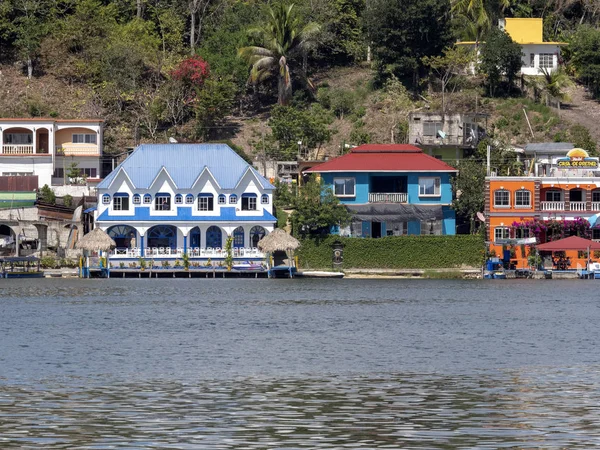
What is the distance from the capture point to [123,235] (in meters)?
93.9

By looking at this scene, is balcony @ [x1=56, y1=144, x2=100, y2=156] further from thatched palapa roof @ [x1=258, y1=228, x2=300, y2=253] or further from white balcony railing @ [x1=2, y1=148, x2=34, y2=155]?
thatched palapa roof @ [x1=258, y1=228, x2=300, y2=253]

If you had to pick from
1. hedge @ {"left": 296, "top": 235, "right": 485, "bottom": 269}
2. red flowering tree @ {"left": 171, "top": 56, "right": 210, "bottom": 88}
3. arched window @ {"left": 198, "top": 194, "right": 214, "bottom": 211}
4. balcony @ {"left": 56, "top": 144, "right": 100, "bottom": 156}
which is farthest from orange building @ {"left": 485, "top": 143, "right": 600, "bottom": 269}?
balcony @ {"left": 56, "top": 144, "right": 100, "bottom": 156}

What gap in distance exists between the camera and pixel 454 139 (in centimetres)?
10356

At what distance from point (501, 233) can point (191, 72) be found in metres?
32.1

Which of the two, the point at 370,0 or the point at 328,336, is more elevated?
the point at 370,0

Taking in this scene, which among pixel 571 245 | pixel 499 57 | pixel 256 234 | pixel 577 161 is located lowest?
pixel 571 245

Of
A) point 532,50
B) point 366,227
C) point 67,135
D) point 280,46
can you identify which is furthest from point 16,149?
point 532,50

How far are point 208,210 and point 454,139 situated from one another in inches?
848

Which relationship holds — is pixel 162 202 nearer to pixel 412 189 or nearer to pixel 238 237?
pixel 238 237

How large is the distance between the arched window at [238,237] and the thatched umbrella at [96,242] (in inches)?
367

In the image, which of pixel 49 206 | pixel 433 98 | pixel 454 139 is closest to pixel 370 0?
pixel 433 98

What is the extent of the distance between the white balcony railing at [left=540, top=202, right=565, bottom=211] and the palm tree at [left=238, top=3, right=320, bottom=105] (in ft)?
91.7

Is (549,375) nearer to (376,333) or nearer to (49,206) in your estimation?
(376,333)

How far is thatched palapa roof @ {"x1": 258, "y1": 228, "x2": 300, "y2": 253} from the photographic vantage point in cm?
8688
